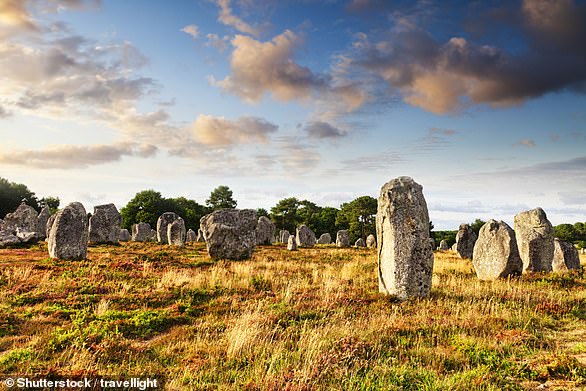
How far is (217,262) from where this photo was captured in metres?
22.1

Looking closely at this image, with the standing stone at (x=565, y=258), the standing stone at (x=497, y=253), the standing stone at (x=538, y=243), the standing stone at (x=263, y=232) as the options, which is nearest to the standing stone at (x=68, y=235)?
the standing stone at (x=497, y=253)

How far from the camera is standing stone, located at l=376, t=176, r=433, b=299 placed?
1280 cm

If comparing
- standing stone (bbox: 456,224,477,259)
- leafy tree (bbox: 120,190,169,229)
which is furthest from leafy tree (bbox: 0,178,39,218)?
Result: standing stone (bbox: 456,224,477,259)

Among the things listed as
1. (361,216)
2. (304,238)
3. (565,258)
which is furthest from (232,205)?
(565,258)

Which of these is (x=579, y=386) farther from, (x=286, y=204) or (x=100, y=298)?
(x=286, y=204)

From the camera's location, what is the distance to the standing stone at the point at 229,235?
2373 centimetres

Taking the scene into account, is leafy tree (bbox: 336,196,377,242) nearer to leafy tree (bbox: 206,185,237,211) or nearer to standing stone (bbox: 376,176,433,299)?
leafy tree (bbox: 206,185,237,211)

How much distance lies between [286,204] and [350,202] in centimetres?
1536

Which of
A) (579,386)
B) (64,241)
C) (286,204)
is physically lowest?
(579,386)

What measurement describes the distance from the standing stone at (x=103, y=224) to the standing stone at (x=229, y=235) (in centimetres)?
1736

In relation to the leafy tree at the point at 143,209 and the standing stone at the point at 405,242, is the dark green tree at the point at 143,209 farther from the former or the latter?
the standing stone at the point at 405,242

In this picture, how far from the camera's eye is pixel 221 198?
305 feet

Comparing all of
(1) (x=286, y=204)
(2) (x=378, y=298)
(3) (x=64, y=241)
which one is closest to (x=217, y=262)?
(3) (x=64, y=241)

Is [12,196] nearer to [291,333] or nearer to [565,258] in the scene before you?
[291,333]
